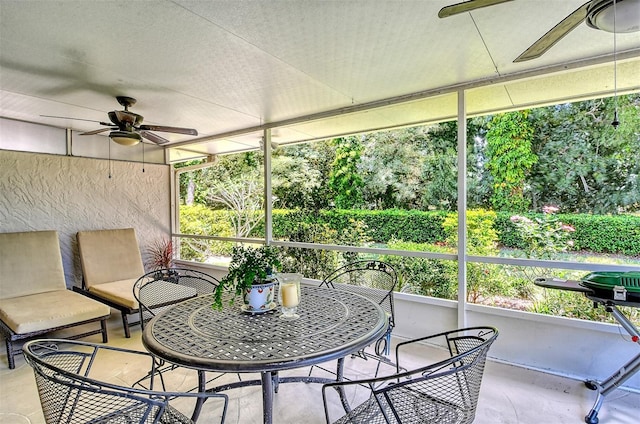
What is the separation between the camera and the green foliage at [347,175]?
786cm

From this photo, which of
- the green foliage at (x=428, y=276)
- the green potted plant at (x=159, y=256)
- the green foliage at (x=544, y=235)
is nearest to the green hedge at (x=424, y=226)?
the green foliage at (x=544, y=235)

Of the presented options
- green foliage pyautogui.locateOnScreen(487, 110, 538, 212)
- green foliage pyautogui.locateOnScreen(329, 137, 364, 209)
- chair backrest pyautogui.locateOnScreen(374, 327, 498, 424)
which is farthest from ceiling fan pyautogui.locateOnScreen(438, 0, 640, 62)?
green foliage pyautogui.locateOnScreen(329, 137, 364, 209)

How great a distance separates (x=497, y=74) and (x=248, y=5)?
2221mm

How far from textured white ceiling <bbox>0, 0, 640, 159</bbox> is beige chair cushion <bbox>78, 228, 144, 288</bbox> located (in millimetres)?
1679

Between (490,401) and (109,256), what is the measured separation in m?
4.80

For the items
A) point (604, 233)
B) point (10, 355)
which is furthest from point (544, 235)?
point (10, 355)

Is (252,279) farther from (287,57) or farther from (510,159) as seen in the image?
(510,159)

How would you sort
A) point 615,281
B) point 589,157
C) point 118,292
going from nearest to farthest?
point 615,281 < point 118,292 < point 589,157

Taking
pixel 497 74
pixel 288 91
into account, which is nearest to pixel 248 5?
pixel 288 91

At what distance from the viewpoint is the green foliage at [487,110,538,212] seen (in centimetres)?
596

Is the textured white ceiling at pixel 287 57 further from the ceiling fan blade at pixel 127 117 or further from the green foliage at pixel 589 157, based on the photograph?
the green foliage at pixel 589 157

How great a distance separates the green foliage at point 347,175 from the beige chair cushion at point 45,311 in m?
5.35

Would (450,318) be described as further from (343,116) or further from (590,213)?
(590,213)

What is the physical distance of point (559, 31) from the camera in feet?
5.08
